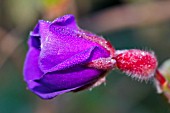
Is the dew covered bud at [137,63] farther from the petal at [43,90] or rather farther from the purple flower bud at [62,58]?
the petal at [43,90]

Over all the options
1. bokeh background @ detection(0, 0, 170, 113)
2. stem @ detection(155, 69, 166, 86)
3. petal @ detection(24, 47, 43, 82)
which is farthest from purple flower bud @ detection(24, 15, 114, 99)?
bokeh background @ detection(0, 0, 170, 113)

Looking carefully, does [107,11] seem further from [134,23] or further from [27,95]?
[27,95]

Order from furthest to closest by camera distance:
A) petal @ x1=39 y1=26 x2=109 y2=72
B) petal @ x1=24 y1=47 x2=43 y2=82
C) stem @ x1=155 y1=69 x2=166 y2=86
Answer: stem @ x1=155 y1=69 x2=166 y2=86 → petal @ x1=24 y1=47 x2=43 y2=82 → petal @ x1=39 y1=26 x2=109 y2=72

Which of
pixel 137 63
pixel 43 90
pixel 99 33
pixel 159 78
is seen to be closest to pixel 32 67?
pixel 43 90

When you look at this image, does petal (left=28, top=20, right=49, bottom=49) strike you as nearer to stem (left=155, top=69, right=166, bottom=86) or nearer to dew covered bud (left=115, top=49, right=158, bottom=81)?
dew covered bud (left=115, top=49, right=158, bottom=81)

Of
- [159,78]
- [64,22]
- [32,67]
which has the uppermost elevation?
[64,22]

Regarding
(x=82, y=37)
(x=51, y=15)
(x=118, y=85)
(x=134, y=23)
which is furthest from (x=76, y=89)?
(x=134, y=23)

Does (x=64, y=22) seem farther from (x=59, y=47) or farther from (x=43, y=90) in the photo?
(x=43, y=90)
